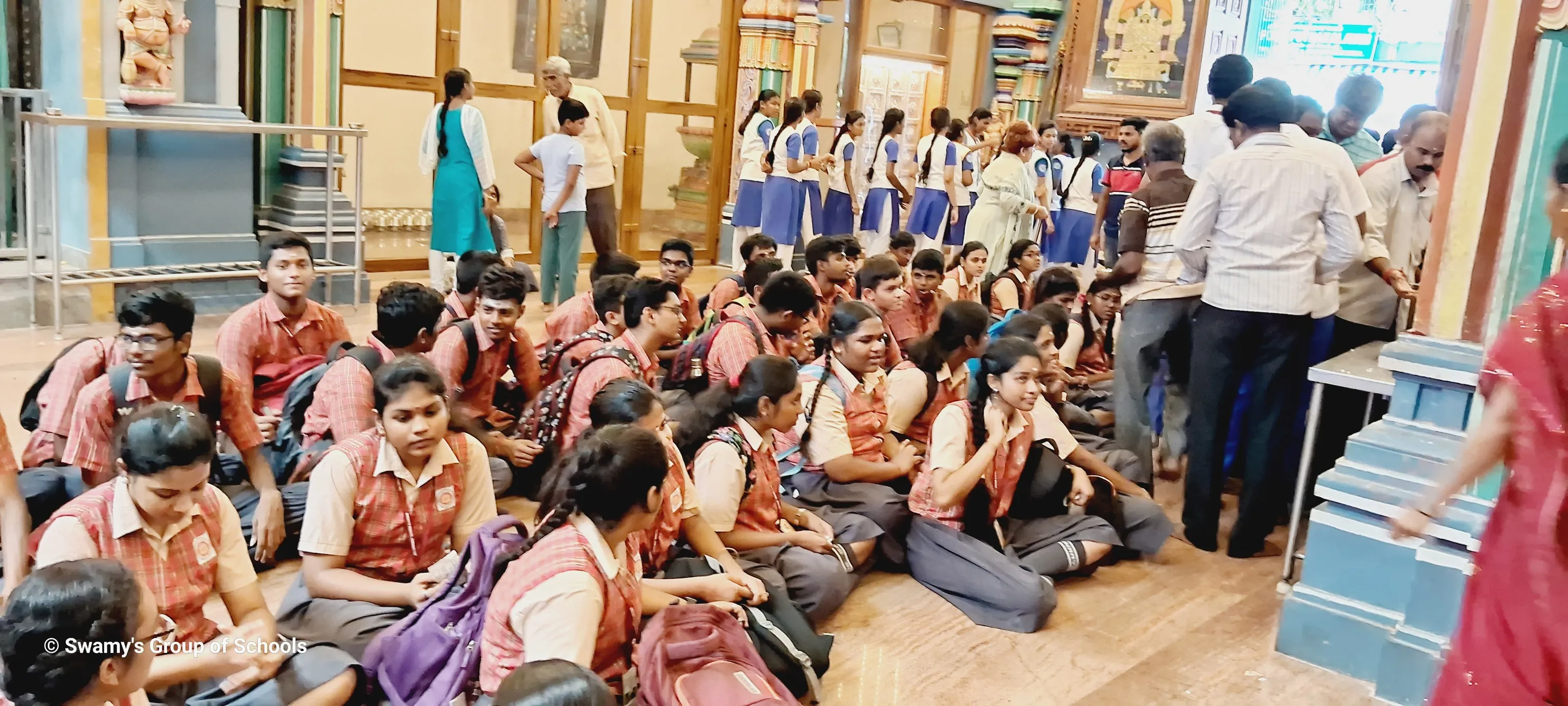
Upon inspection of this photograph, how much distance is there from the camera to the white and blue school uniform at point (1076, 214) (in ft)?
25.7

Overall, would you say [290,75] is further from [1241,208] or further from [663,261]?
[1241,208]

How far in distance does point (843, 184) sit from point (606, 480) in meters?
6.09

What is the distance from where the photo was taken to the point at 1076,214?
7.85 metres

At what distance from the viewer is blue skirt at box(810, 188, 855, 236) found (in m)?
7.87

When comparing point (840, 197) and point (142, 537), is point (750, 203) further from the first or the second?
point (142, 537)

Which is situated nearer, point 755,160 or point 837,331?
point 837,331

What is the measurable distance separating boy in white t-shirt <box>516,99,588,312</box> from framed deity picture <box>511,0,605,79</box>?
2170 millimetres

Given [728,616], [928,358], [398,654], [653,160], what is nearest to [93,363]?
[398,654]

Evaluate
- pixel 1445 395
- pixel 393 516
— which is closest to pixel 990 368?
pixel 1445 395

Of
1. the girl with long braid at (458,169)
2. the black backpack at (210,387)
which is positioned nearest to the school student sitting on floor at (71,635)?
the black backpack at (210,387)

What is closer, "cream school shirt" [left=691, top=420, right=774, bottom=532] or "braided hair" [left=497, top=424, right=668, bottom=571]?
"braided hair" [left=497, top=424, right=668, bottom=571]

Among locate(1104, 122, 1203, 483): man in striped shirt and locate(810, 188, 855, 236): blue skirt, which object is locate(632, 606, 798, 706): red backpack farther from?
locate(810, 188, 855, 236): blue skirt

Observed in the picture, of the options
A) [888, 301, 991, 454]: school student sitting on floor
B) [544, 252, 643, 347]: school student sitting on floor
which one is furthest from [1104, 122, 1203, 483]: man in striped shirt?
[544, 252, 643, 347]: school student sitting on floor

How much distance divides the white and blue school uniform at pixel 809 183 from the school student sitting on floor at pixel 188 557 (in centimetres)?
549
